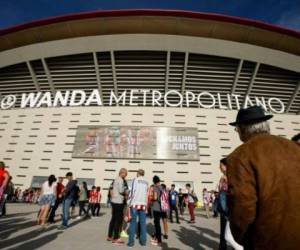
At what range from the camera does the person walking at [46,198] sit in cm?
777

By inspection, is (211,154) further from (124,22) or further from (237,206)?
(237,206)

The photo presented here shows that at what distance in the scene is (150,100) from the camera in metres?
24.7

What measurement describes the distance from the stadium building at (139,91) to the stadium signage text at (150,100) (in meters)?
0.10

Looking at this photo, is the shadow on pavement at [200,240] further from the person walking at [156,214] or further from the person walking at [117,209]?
the person walking at [117,209]

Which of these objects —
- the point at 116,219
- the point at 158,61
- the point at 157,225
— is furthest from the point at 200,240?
the point at 158,61

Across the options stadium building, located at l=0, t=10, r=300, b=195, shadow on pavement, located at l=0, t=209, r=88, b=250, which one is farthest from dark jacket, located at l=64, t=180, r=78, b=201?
stadium building, located at l=0, t=10, r=300, b=195

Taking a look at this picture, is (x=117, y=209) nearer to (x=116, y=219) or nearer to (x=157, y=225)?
(x=116, y=219)

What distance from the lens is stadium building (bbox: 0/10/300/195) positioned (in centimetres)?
2170

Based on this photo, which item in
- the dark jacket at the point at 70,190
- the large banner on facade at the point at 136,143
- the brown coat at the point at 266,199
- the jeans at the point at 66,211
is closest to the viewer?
the brown coat at the point at 266,199

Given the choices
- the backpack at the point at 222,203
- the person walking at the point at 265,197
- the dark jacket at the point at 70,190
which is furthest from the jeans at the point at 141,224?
the person walking at the point at 265,197

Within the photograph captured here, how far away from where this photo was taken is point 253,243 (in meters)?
1.40

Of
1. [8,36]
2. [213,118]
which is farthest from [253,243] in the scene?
[8,36]

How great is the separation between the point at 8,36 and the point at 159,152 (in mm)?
18524

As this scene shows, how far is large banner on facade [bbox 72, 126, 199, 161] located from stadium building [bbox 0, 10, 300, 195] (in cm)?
9
